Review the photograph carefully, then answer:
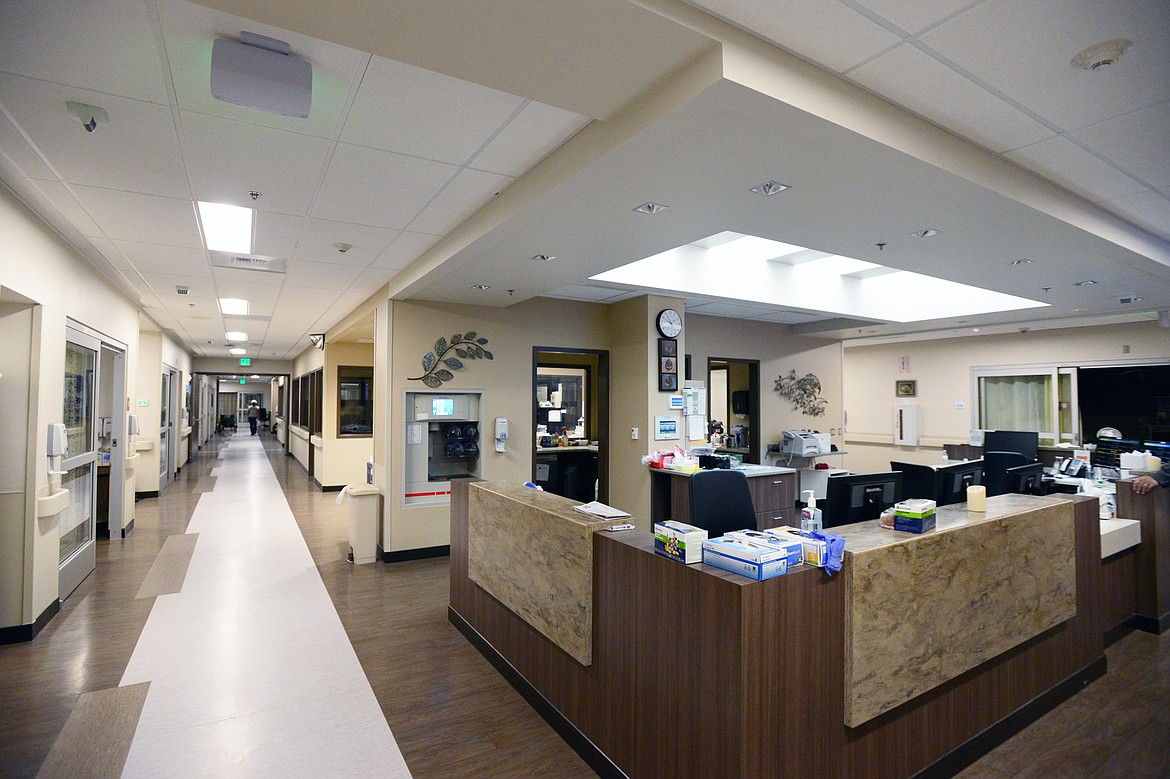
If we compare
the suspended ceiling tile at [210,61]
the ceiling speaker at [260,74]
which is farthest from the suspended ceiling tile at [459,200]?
the ceiling speaker at [260,74]

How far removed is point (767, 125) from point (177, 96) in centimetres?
237

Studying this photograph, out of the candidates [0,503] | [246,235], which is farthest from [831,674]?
[0,503]

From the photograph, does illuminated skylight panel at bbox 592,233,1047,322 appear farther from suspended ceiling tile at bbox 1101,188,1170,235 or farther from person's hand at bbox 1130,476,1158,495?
person's hand at bbox 1130,476,1158,495

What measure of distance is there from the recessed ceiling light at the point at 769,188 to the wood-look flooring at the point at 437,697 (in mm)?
2739

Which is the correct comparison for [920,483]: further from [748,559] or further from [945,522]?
[748,559]

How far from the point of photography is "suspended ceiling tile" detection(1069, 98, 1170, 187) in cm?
246

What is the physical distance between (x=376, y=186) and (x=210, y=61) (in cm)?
116

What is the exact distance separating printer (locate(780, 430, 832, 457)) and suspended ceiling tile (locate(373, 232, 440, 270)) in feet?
18.5

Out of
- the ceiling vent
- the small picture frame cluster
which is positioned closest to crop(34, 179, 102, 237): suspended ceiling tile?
the ceiling vent

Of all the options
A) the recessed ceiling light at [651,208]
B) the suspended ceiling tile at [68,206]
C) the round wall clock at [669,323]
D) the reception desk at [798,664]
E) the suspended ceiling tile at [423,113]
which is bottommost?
the reception desk at [798,664]

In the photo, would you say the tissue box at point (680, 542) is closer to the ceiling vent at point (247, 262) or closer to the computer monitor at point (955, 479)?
the computer monitor at point (955, 479)

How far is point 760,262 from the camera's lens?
6.28 metres

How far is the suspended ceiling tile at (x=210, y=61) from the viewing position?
6.23 ft

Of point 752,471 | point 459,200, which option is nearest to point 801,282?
point 752,471
